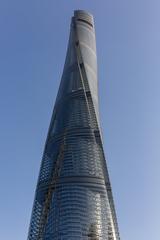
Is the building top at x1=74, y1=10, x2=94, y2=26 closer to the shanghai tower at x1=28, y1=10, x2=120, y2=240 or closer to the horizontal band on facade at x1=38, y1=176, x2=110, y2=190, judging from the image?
the shanghai tower at x1=28, y1=10, x2=120, y2=240

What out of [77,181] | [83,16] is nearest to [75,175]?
[77,181]

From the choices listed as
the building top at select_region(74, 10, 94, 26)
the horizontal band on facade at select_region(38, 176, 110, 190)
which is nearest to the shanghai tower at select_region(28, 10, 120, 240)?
the horizontal band on facade at select_region(38, 176, 110, 190)

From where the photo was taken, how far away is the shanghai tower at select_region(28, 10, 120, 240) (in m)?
93.8

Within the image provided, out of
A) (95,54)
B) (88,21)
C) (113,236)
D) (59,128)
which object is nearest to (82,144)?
(59,128)

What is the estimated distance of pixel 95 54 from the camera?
129125mm

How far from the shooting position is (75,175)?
99.1 metres

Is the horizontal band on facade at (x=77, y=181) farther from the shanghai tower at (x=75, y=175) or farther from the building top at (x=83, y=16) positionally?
the building top at (x=83, y=16)

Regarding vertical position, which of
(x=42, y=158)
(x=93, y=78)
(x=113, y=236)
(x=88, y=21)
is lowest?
(x=113, y=236)

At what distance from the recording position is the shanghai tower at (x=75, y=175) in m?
93.8

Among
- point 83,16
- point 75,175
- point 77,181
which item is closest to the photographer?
point 77,181

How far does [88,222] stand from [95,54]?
57067 mm

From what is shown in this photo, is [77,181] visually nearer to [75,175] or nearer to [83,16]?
[75,175]

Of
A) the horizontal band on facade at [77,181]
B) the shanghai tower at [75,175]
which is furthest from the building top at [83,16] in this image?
the horizontal band on facade at [77,181]

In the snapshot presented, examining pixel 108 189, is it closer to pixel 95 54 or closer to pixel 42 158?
pixel 42 158
